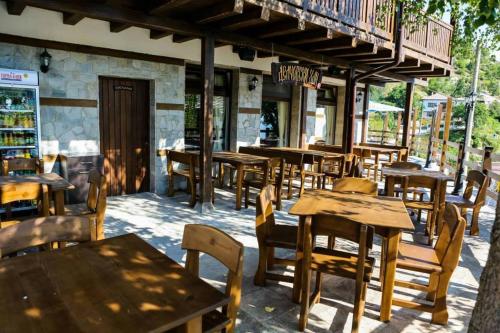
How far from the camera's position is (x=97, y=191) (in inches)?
144

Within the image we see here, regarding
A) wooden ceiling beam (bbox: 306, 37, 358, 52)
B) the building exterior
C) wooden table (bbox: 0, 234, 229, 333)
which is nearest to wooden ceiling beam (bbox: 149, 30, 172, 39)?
the building exterior

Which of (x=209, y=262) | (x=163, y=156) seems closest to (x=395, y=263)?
(x=209, y=262)

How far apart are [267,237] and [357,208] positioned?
0.85m

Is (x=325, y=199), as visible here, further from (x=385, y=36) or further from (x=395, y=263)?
(x=385, y=36)

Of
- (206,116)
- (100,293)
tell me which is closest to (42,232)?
(100,293)

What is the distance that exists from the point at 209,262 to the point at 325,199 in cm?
137

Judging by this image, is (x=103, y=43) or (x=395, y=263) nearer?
(x=395, y=263)

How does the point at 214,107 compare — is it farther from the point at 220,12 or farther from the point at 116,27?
the point at 220,12

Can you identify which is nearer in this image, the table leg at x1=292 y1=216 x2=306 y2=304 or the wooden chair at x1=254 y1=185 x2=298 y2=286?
the table leg at x1=292 y1=216 x2=306 y2=304

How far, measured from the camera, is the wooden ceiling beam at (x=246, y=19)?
4758 millimetres

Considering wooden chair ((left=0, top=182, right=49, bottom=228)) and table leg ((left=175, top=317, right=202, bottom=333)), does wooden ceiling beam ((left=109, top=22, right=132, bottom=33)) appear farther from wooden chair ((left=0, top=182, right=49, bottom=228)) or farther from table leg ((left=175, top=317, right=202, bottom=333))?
table leg ((left=175, top=317, right=202, bottom=333))

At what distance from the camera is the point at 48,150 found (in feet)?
18.7

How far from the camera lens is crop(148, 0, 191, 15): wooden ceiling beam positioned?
4441 mm

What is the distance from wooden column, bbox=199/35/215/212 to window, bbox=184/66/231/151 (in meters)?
1.89
